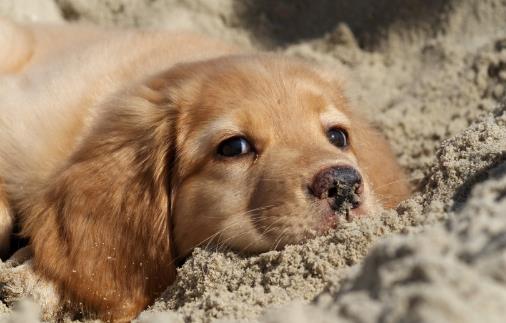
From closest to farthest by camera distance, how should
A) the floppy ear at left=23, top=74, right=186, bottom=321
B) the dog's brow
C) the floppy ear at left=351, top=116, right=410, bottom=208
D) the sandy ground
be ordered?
the sandy ground < the floppy ear at left=23, top=74, right=186, bottom=321 < the dog's brow < the floppy ear at left=351, top=116, right=410, bottom=208

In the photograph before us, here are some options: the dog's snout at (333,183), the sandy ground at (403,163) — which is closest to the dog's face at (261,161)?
the dog's snout at (333,183)

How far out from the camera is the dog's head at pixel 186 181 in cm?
302

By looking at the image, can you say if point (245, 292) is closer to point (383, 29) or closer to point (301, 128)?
point (301, 128)

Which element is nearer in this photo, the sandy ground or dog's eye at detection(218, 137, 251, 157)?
the sandy ground

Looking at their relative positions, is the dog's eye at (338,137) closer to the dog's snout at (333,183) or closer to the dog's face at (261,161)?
the dog's face at (261,161)

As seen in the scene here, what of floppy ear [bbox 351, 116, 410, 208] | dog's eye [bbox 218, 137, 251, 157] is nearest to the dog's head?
dog's eye [bbox 218, 137, 251, 157]

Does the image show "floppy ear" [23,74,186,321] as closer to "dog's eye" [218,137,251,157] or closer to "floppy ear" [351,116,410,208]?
"dog's eye" [218,137,251,157]

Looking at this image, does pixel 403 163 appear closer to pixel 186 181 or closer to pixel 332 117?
pixel 332 117

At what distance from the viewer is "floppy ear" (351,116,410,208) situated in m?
3.81

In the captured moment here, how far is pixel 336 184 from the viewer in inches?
113

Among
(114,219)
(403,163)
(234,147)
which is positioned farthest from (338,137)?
(403,163)

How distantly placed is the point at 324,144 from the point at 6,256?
1.64 metres

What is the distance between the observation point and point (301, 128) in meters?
3.26

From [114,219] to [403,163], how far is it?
2.21m
